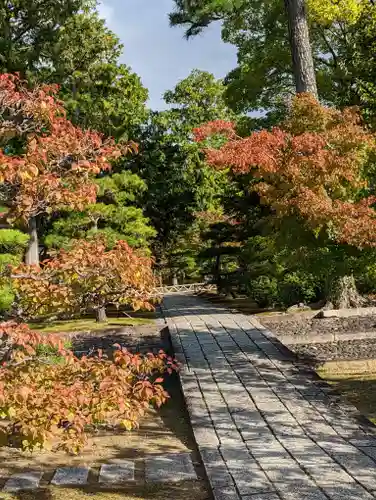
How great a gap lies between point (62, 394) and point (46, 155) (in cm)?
167

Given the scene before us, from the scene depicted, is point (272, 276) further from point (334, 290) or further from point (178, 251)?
point (178, 251)

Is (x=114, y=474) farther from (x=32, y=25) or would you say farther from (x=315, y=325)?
(x=32, y=25)

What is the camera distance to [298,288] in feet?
52.1

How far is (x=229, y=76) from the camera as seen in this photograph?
21.6 m

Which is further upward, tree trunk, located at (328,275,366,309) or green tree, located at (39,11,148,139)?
green tree, located at (39,11,148,139)

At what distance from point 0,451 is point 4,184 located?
4.20 meters

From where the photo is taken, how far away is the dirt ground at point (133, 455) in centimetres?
505

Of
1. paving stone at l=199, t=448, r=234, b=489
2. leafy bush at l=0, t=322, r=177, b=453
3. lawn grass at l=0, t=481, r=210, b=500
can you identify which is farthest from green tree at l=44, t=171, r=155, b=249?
leafy bush at l=0, t=322, r=177, b=453

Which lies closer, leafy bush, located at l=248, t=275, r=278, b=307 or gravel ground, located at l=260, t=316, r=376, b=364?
gravel ground, located at l=260, t=316, r=376, b=364

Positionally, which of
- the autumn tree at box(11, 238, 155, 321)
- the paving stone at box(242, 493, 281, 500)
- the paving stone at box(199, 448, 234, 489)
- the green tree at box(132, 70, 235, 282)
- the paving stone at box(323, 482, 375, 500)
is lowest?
the paving stone at box(199, 448, 234, 489)

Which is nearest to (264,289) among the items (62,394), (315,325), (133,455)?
(315,325)

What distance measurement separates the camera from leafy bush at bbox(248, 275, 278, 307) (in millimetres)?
16469

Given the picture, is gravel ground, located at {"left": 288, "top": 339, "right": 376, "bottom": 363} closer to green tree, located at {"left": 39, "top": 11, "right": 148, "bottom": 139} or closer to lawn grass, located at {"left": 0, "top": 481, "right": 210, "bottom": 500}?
lawn grass, located at {"left": 0, "top": 481, "right": 210, "bottom": 500}

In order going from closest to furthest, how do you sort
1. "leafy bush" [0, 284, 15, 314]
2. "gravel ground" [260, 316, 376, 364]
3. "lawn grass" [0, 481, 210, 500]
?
"lawn grass" [0, 481, 210, 500] < "leafy bush" [0, 284, 15, 314] < "gravel ground" [260, 316, 376, 364]
